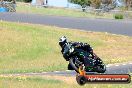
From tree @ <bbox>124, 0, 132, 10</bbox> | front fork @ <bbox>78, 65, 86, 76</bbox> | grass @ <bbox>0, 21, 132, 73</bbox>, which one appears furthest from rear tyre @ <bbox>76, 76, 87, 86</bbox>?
tree @ <bbox>124, 0, 132, 10</bbox>

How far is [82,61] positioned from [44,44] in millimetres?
26701

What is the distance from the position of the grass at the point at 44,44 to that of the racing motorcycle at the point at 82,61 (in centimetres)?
1911

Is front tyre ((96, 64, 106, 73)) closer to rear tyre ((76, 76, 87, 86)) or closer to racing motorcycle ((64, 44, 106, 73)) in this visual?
racing motorcycle ((64, 44, 106, 73))

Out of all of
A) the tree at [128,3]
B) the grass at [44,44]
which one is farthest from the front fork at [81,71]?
the tree at [128,3]

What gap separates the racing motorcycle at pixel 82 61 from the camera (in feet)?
Answer: 8.13

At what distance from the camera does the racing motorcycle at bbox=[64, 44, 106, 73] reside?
8.13ft

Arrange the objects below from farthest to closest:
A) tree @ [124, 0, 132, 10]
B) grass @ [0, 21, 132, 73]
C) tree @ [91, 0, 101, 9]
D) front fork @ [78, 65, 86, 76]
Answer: tree @ [91, 0, 101, 9]
tree @ [124, 0, 132, 10]
grass @ [0, 21, 132, 73]
front fork @ [78, 65, 86, 76]

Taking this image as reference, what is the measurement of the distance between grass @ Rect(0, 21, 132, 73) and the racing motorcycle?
62.7ft

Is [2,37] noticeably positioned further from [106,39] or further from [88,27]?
[88,27]

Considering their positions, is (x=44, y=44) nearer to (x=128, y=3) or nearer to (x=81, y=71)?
(x=81, y=71)

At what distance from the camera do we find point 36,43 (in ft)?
95.2

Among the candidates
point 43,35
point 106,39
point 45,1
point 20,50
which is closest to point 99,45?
point 106,39

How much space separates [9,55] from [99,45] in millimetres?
7797

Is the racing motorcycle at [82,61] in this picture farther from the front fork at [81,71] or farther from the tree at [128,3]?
the tree at [128,3]
